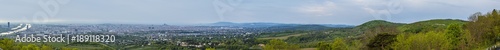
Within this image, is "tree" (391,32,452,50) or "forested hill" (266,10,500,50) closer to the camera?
"tree" (391,32,452,50)

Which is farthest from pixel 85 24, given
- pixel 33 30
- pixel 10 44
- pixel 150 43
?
pixel 10 44

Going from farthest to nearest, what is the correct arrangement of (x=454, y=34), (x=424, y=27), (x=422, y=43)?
(x=424, y=27) < (x=454, y=34) < (x=422, y=43)

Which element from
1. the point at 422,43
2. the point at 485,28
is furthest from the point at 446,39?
the point at 485,28

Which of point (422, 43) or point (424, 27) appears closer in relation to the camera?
point (422, 43)

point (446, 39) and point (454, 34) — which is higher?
point (454, 34)

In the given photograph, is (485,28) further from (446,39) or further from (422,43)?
(422,43)

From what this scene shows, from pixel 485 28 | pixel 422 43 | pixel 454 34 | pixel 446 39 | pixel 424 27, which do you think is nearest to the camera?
pixel 422 43

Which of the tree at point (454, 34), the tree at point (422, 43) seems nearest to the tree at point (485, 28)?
the tree at point (454, 34)

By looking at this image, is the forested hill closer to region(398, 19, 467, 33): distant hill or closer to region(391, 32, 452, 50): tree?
region(391, 32, 452, 50): tree

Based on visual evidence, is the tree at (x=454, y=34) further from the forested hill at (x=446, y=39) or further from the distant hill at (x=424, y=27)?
the distant hill at (x=424, y=27)

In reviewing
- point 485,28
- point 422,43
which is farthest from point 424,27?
point 422,43

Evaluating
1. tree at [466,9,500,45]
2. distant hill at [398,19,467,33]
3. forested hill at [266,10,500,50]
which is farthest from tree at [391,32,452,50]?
distant hill at [398,19,467,33]
